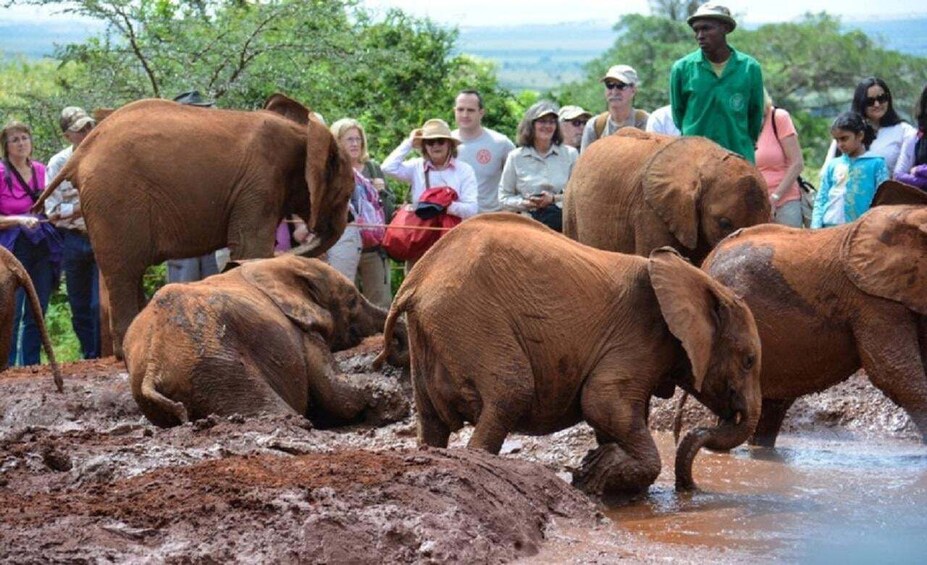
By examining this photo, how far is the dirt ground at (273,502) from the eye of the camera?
22.1 ft

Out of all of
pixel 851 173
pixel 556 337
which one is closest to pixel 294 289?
pixel 556 337

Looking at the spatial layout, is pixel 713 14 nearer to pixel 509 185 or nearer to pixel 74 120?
pixel 509 185

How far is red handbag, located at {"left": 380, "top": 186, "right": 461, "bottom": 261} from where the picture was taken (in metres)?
13.4

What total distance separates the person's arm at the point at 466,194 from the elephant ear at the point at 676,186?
157cm

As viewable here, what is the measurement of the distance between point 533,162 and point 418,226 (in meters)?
1.00

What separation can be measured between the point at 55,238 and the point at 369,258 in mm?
2361

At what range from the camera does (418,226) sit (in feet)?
44.1

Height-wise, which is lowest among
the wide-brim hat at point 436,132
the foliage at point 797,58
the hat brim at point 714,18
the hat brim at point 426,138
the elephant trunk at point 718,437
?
the foliage at point 797,58

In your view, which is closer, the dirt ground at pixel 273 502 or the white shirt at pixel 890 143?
the dirt ground at pixel 273 502

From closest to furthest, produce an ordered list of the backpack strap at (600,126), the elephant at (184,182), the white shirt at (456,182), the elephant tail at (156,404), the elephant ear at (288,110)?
the elephant tail at (156,404) → the elephant at (184,182) → the elephant ear at (288,110) → the white shirt at (456,182) → the backpack strap at (600,126)

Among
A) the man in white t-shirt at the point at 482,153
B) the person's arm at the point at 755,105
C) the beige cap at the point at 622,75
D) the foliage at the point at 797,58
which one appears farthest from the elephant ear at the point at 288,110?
the foliage at the point at 797,58

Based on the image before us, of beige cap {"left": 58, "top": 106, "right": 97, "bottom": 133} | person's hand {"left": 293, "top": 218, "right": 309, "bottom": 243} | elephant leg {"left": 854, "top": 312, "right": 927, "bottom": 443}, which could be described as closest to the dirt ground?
elephant leg {"left": 854, "top": 312, "right": 927, "bottom": 443}

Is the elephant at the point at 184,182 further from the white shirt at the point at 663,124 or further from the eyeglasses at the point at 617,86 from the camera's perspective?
the white shirt at the point at 663,124

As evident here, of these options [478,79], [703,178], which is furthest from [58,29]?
[703,178]
